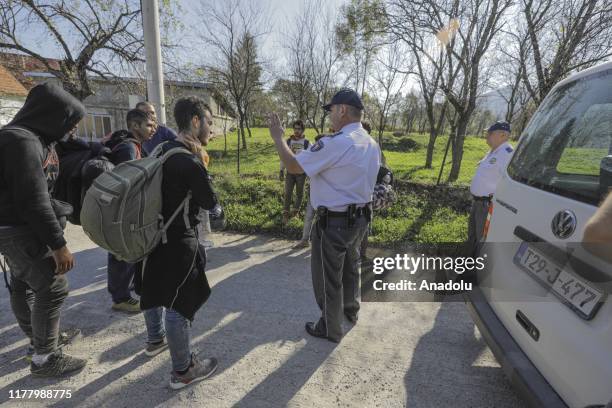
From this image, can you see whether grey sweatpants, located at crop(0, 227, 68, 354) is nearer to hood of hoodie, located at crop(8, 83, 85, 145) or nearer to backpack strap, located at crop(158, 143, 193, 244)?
hood of hoodie, located at crop(8, 83, 85, 145)

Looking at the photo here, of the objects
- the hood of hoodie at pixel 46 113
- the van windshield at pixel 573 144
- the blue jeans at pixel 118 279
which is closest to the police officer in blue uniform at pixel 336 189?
the van windshield at pixel 573 144

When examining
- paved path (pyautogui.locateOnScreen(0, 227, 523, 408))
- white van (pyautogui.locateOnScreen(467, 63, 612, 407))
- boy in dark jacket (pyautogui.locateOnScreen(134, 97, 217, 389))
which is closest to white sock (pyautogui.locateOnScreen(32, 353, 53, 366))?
paved path (pyautogui.locateOnScreen(0, 227, 523, 408))

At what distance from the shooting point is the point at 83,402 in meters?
2.08

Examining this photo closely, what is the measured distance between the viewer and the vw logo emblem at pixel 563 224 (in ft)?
4.98

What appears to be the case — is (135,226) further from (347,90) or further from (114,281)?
(347,90)

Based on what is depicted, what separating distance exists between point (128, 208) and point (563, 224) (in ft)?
7.35

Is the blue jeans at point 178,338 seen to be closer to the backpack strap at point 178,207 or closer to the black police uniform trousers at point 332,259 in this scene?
the backpack strap at point 178,207

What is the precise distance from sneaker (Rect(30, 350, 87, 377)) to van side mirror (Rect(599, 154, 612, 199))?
3325mm

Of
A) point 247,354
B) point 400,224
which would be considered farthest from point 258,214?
point 247,354

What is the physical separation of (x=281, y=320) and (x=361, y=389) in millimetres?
1022

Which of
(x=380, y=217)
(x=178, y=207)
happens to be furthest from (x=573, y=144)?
(x=380, y=217)

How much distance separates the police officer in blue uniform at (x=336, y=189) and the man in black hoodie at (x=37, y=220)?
1397mm

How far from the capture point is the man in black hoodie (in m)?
1.85

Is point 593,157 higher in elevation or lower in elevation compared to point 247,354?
higher
